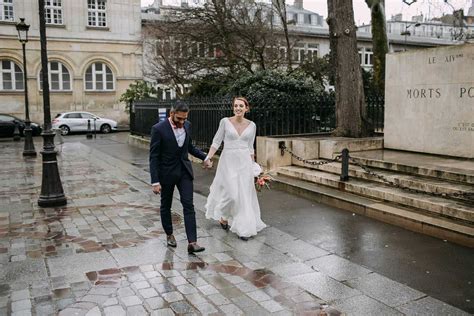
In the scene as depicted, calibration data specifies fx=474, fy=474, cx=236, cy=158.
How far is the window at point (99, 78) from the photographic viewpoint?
35.1 meters

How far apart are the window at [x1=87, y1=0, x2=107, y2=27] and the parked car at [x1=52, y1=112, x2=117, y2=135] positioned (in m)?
8.90

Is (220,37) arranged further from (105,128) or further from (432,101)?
(105,128)

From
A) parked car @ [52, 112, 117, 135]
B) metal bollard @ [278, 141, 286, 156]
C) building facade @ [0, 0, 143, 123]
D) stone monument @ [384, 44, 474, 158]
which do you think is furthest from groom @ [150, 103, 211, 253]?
building facade @ [0, 0, 143, 123]

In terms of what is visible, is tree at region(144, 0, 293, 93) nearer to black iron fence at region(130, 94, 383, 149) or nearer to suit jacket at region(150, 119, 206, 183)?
black iron fence at region(130, 94, 383, 149)

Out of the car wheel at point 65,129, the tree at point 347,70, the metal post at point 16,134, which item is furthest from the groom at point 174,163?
the car wheel at point 65,129

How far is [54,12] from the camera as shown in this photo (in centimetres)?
3431

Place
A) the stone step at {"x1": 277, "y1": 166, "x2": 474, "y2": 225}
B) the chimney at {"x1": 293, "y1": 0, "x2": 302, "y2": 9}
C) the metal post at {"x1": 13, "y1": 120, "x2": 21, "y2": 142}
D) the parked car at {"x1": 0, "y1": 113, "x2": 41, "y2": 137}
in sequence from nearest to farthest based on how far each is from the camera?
the stone step at {"x1": 277, "y1": 166, "x2": 474, "y2": 225} < the metal post at {"x1": 13, "y1": 120, "x2": 21, "y2": 142} < the parked car at {"x1": 0, "y1": 113, "x2": 41, "y2": 137} < the chimney at {"x1": 293, "y1": 0, "x2": 302, "y2": 9}

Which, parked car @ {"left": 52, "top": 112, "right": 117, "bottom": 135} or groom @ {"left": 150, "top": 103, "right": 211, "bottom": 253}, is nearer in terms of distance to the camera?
groom @ {"left": 150, "top": 103, "right": 211, "bottom": 253}

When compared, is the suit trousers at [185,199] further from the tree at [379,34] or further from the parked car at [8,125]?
the parked car at [8,125]

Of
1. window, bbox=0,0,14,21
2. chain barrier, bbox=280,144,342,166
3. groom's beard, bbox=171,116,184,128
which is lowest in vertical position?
chain barrier, bbox=280,144,342,166

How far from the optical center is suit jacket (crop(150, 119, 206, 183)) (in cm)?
577

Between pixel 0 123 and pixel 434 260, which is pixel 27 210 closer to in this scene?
pixel 434 260

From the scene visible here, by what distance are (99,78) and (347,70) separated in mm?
27504

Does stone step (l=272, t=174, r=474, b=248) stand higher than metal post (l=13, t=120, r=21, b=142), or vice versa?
metal post (l=13, t=120, r=21, b=142)
